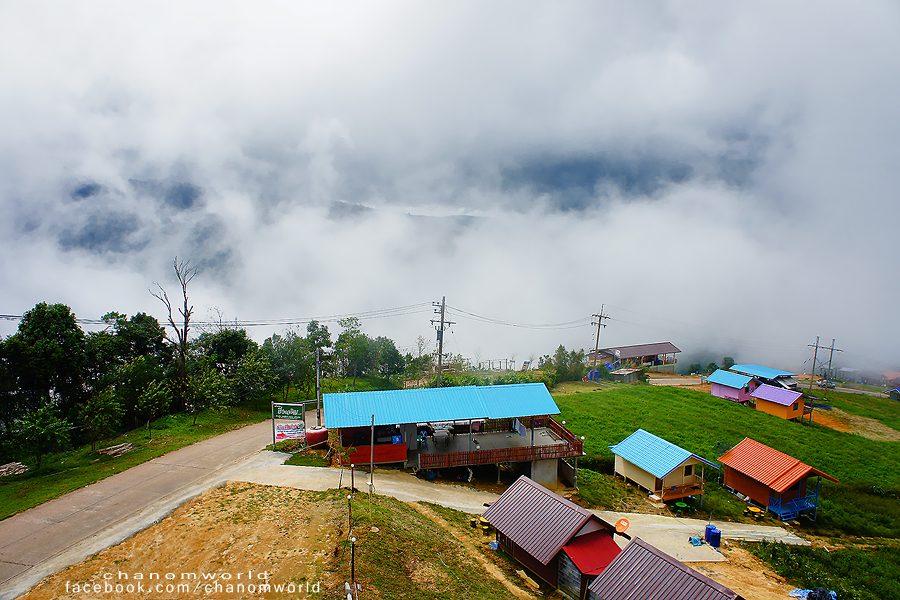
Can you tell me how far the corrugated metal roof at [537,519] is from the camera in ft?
52.3

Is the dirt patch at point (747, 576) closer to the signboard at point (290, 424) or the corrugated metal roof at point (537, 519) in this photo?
the corrugated metal roof at point (537, 519)

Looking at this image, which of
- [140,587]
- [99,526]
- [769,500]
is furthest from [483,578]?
[769,500]

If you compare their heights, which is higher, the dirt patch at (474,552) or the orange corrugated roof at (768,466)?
the dirt patch at (474,552)

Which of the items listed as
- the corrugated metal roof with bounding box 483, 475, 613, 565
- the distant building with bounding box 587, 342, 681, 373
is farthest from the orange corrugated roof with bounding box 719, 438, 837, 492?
the distant building with bounding box 587, 342, 681, 373

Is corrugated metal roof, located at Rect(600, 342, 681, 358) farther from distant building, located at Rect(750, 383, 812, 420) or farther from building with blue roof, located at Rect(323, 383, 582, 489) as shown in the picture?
building with blue roof, located at Rect(323, 383, 582, 489)

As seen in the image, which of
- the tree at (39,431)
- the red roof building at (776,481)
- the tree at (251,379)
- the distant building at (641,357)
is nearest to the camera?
the tree at (39,431)

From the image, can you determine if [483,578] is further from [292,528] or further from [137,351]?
[137,351]

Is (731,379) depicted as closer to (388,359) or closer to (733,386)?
(733,386)

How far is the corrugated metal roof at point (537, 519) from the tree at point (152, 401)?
78.5 ft

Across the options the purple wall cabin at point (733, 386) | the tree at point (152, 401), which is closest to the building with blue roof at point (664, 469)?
the purple wall cabin at point (733, 386)

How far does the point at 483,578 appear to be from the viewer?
14797 millimetres

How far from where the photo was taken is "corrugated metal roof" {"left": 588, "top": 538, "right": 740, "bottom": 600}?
1265 cm

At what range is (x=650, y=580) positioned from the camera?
1353 centimetres

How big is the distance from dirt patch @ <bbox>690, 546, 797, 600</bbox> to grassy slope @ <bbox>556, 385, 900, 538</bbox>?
6.13 m
